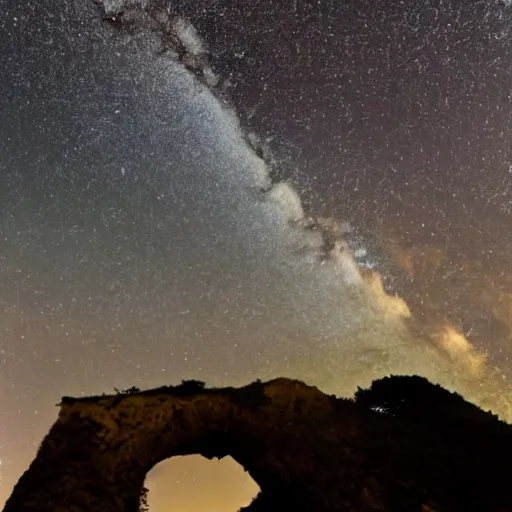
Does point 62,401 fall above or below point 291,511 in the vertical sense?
above

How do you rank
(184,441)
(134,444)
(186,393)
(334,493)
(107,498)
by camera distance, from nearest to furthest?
1. (107,498)
2. (334,493)
3. (134,444)
4. (184,441)
5. (186,393)

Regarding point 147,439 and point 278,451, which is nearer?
point 147,439

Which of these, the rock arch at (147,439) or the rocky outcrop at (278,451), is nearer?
the rock arch at (147,439)

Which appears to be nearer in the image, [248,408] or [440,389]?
[248,408]

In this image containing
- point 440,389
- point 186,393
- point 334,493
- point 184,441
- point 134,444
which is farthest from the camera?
point 440,389

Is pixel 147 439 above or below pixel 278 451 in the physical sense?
above

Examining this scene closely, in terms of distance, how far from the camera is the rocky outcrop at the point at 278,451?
905 cm

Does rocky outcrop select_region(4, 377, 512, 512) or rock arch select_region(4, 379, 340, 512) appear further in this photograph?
rocky outcrop select_region(4, 377, 512, 512)

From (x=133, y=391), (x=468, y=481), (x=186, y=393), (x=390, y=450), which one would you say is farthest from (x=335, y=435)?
(x=133, y=391)

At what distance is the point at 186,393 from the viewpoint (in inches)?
463

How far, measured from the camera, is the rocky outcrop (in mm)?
9047

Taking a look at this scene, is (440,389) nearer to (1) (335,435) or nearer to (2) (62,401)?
(1) (335,435)

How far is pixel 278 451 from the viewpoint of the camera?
10.5 m

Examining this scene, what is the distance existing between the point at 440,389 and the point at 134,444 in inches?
376
